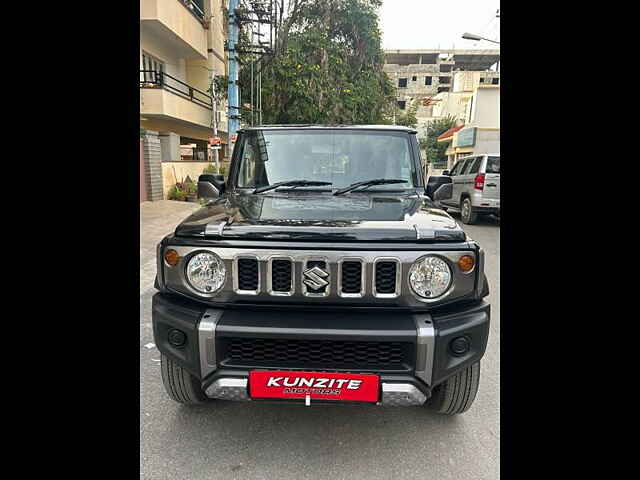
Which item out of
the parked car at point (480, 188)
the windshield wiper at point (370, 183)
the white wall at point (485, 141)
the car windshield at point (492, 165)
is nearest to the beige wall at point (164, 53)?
the parked car at point (480, 188)

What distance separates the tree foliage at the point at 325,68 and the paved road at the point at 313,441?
12.5 metres

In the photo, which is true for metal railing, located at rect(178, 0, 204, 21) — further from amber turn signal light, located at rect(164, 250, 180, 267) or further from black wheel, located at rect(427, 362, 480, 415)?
black wheel, located at rect(427, 362, 480, 415)

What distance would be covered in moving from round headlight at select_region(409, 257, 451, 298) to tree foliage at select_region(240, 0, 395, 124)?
1273 centimetres

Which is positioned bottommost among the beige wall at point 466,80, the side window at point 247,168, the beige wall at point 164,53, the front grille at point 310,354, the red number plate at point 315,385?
the red number plate at point 315,385

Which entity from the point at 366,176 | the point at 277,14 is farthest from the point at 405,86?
the point at 366,176

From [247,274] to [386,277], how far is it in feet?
2.27

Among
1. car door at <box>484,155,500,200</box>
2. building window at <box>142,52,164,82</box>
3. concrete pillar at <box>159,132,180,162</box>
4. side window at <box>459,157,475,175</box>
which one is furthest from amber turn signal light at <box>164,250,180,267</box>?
building window at <box>142,52,164,82</box>

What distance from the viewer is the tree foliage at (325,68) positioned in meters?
13.8

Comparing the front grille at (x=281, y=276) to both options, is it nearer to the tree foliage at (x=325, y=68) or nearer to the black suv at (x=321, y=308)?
the black suv at (x=321, y=308)

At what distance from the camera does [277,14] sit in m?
12.8

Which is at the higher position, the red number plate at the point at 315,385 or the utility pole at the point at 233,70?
the utility pole at the point at 233,70

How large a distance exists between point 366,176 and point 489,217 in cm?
986
